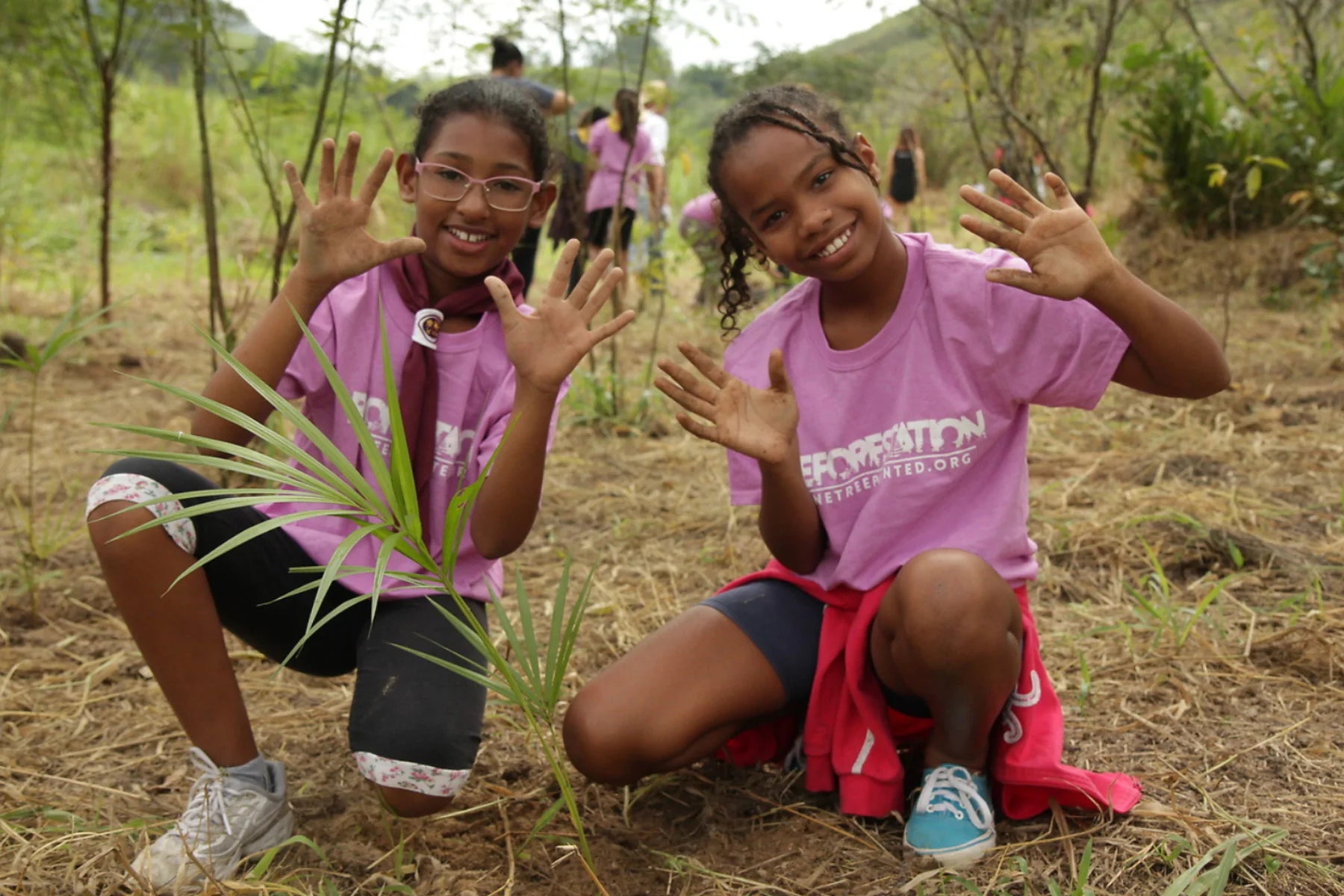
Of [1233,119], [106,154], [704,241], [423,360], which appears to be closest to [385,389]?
[423,360]

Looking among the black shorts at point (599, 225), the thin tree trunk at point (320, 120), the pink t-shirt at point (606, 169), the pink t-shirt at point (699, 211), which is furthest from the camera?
the black shorts at point (599, 225)

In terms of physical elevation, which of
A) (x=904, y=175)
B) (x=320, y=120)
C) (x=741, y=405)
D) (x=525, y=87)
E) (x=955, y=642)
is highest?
(x=904, y=175)

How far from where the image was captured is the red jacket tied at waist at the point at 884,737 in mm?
1502

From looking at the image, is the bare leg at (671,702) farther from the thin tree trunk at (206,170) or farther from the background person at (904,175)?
the background person at (904,175)

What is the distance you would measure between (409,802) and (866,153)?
47.7 inches

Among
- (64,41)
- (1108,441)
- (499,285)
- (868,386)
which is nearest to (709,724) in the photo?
(868,386)

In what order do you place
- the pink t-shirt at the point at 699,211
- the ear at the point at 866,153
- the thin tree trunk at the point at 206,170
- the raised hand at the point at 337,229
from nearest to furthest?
the raised hand at the point at 337,229 < the ear at the point at 866,153 < the thin tree trunk at the point at 206,170 < the pink t-shirt at the point at 699,211

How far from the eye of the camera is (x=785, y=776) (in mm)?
1764

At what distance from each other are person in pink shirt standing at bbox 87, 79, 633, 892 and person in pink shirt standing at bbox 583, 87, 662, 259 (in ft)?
6.41

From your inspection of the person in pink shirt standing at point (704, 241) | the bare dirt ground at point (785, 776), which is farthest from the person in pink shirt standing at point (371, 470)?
the person in pink shirt standing at point (704, 241)

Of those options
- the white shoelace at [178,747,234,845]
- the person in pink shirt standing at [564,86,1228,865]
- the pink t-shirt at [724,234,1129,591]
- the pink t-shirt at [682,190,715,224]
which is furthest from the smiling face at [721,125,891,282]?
the pink t-shirt at [682,190,715,224]

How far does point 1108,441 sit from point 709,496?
1233 mm

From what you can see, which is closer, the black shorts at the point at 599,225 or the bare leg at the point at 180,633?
the bare leg at the point at 180,633

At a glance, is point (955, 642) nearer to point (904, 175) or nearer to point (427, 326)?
point (427, 326)
